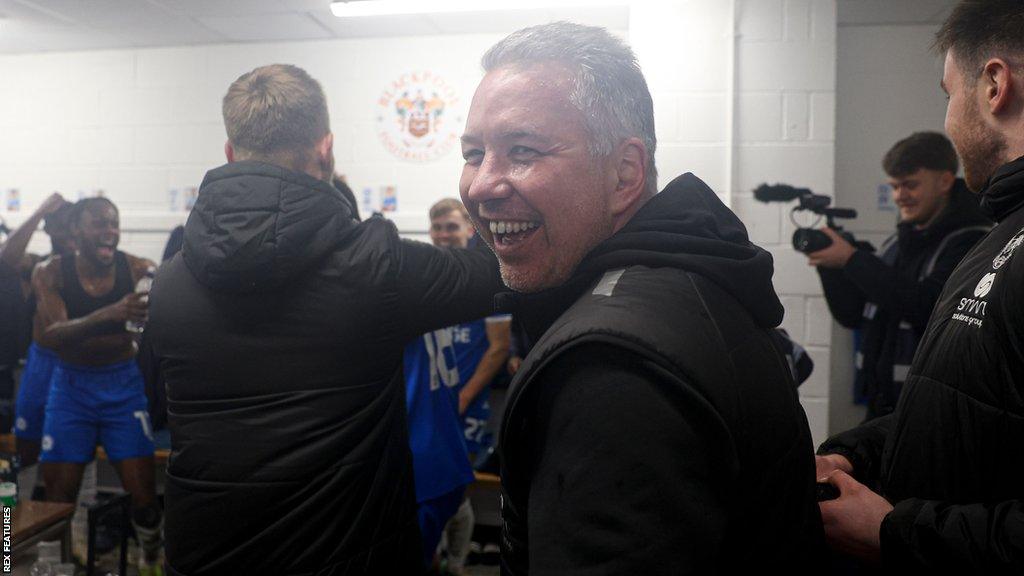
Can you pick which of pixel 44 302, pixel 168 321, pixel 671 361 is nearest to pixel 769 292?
pixel 671 361

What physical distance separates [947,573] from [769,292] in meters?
0.41

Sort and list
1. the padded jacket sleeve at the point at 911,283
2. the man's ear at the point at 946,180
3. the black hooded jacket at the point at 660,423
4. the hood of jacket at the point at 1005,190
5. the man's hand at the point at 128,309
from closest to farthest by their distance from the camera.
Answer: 1. the black hooded jacket at the point at 660,423
2. the hood of jacket at the point at 1005,190
3. the padded jacket sleeve at the point at 911,283
4. the man's ear at the point at 946,180
5. the man's hand at the point at 128,309

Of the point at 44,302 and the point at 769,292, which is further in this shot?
the point at 44,302

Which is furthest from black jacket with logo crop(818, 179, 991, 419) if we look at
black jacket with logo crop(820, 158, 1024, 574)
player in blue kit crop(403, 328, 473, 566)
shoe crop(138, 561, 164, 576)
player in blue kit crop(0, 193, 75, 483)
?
player in blue kit crop(0, 193, 75, 483)

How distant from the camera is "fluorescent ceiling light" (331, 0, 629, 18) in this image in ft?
11.3

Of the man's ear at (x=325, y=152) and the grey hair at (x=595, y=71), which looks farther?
the man's ear at (x=325, y=152)

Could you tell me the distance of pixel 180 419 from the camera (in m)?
1.35

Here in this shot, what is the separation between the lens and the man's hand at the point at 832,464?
1.07 meters

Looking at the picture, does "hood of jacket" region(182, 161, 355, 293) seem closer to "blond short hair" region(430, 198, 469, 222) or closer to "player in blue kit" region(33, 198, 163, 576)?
"player in blue kit" region(33, 198, 163, 576)

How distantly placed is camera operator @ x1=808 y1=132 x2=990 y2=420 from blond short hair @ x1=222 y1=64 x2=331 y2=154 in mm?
1705

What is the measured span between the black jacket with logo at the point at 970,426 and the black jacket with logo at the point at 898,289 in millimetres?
1231

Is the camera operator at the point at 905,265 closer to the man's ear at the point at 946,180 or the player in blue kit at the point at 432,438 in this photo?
the man's ear at the point at 946,180

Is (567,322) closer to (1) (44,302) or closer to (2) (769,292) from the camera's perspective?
(2) (769,292)

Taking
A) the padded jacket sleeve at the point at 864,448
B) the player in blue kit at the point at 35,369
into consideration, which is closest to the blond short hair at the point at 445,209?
the player in blue kit at the point at 35,369
